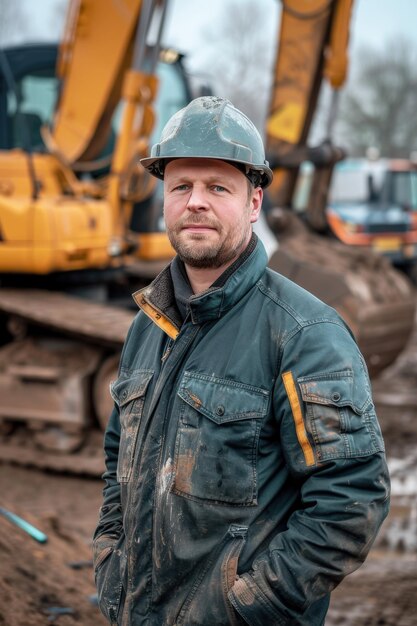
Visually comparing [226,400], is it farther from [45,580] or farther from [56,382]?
[56,382]

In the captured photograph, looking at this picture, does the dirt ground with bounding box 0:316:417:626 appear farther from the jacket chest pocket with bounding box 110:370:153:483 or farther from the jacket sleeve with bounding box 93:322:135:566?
the jacket chest pocket with bounding box 110:370:153:483

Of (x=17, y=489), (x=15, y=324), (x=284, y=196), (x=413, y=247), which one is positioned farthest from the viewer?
(x=413, y=247)

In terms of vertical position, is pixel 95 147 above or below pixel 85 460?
above

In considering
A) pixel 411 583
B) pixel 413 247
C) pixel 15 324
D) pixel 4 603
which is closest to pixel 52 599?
pixel 4 603

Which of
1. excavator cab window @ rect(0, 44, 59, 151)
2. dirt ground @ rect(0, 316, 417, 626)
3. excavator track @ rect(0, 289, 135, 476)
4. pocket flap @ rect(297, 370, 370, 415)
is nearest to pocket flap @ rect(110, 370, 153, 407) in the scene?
pocket flap @ rect(297, 370, 370, 415)

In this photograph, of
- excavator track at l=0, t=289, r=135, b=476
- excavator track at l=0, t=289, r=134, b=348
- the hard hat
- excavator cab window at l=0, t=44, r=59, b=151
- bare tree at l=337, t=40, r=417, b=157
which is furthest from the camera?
bare tree at l=337, t=40, r=417, b=157

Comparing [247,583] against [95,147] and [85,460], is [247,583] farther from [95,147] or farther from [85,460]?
[95,147]

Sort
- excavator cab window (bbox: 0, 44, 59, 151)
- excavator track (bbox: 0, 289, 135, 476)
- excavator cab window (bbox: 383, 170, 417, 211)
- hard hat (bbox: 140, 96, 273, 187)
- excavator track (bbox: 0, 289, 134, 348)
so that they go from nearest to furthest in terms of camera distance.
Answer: hard hat (bbox: 140, 96, 273, 187)
excavator track (bbox: 0, 289, 134, 348)
excavator track (bbox: 0, 289, 135, 476)
excavator cab window (bbox: 0, 44, 59, 151)
excavator cab window (bbox: 383, 170, 417, 211)

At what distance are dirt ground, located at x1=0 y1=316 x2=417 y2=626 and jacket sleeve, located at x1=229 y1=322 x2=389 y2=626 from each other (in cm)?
204

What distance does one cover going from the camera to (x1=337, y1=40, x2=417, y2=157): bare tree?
46219 millimetres

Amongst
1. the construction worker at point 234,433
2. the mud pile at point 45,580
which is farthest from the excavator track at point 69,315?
the construction worker at point 234,433

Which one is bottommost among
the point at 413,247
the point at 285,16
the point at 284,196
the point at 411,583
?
the point at 413,247

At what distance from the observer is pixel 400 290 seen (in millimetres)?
9359

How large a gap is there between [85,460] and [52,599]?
3.08 metres
